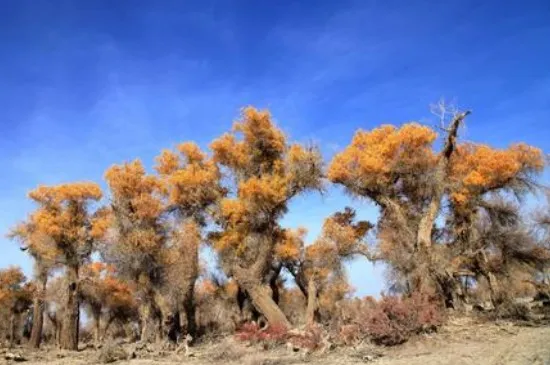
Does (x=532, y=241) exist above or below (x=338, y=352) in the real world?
above

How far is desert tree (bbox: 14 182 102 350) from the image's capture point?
27781 mm

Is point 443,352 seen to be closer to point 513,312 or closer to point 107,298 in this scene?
point 513,312

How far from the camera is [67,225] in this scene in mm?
28000

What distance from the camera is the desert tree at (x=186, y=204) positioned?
88.7ft

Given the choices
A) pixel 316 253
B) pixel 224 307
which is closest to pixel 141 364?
pixel 316 253

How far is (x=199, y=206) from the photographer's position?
2762 centimetres

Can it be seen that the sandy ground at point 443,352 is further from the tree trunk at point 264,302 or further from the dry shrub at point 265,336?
the tree trunk at point 264,302

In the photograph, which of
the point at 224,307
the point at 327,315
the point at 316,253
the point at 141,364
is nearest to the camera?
the point at 141,364

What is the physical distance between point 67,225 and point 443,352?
22247mm

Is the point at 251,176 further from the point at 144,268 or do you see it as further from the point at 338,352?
the point at 338,352

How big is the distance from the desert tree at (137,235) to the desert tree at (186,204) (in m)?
0.60

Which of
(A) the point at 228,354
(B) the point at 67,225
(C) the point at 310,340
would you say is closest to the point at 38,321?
(B) the point at 67,225

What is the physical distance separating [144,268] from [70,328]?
4770 mm

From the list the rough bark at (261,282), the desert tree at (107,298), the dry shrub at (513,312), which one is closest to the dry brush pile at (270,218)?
the rough bark at (261,282)
